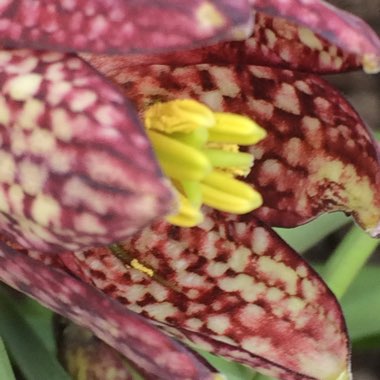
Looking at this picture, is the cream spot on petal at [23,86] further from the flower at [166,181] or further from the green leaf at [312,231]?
the green leaf at [312,231]

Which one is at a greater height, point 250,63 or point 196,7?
point 196,7

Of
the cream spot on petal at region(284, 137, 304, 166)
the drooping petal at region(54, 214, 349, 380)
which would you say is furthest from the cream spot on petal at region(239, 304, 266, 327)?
the cream spot on petal at region(284, 137, 304, 166)

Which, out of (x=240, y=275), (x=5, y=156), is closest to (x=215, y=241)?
(x=240, y=275)

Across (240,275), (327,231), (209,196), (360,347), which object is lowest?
(360,347)

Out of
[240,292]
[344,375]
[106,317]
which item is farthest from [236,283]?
[106,317]

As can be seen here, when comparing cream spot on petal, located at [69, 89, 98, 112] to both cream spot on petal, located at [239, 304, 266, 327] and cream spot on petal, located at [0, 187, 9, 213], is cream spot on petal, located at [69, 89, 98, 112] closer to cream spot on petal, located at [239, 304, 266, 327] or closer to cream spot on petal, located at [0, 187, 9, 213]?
cream spot on petal, located at [0, 187, 9, 213]

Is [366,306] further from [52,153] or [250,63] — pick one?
[52,153]
